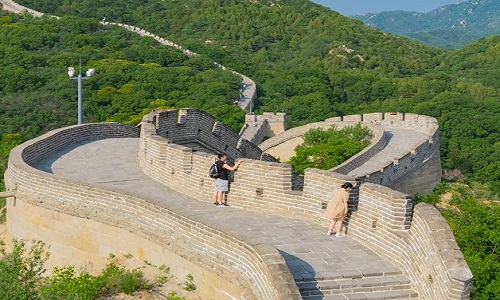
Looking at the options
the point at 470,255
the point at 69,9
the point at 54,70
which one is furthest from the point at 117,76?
the point at 470,255

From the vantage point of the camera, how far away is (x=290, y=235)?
28.2 feet

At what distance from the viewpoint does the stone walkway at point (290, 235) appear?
736cm

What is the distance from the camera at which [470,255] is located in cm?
1224

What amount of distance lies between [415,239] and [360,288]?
2.78 ft

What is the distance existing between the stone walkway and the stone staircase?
1 centimetres

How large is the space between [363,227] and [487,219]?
835 cm

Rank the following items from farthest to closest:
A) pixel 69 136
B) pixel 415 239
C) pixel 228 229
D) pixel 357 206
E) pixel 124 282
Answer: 1. pixel 69 136
2. pixel 357 206
3. pixel 124 282
4. pixel 228 229
5. pixel 415 239

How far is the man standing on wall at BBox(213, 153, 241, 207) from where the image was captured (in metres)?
9.85

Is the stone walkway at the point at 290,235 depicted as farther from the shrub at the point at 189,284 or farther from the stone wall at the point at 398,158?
the stone wall at the point at 398,158

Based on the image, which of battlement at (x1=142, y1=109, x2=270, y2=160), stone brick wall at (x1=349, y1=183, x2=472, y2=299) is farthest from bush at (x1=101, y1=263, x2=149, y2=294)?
battlement at (x1=142, y1=109, x2=270, y2=160)

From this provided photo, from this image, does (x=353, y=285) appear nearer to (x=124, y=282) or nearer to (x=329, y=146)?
(x=124, y=282)

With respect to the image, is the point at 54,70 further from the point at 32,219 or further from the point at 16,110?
the point at 32,219

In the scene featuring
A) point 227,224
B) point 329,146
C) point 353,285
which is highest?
point 353,285

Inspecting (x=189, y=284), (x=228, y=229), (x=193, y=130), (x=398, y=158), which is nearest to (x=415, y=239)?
(x=228, y=229)
